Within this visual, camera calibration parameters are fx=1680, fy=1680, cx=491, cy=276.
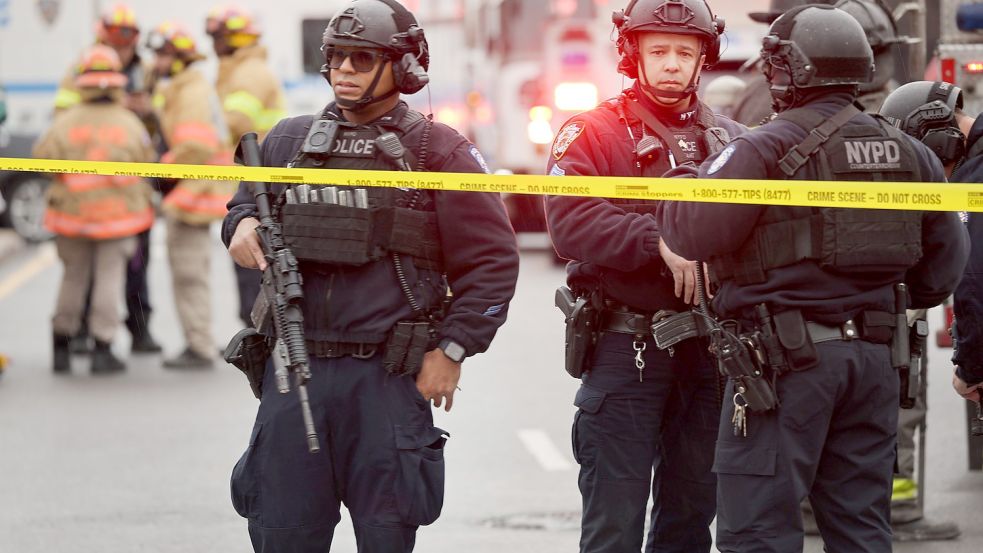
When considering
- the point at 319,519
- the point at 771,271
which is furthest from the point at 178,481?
the point at 771,271

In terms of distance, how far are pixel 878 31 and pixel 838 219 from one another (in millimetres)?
2284

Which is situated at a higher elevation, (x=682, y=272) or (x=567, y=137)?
(x=567, y=137)

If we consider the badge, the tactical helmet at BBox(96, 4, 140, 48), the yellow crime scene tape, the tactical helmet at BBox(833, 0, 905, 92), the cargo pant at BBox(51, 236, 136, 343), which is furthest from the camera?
the tactical helmet at BBox(96, 4, 140, 48)

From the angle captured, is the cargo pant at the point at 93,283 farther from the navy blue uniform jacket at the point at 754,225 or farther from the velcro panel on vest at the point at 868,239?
the velcro panel on vest at the point at 868,239

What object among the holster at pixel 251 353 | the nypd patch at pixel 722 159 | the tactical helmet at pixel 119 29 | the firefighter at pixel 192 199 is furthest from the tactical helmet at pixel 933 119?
the tactical helmet at pixel 119 29

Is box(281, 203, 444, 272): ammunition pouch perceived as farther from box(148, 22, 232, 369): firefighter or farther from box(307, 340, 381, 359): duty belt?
box(148, 22, 232, 369): firefighter

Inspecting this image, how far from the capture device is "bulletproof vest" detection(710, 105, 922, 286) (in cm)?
465

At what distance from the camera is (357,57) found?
199 inches

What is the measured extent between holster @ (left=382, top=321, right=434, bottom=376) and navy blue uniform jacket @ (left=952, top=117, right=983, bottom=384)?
172cm

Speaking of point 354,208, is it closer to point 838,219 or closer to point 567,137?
point 567,137

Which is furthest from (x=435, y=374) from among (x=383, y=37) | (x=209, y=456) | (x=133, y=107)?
(x=133, y=107)

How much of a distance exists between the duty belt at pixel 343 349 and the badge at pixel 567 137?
92 centimetres

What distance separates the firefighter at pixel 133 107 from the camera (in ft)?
40.8

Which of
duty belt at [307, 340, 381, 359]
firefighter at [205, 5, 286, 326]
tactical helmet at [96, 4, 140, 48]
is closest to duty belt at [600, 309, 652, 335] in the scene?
duty belt at [307, 340, 381, 359]
